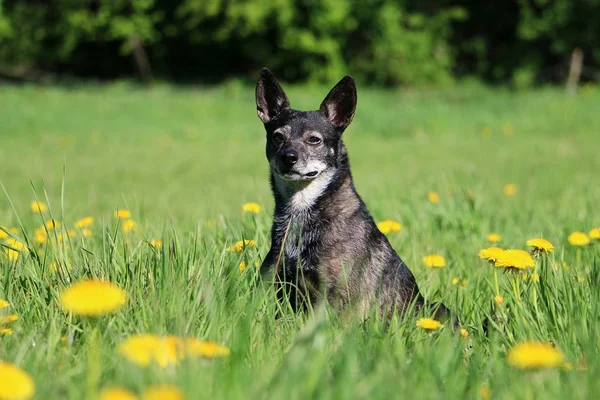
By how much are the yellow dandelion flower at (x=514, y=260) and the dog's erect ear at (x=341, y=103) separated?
1327 millimetres

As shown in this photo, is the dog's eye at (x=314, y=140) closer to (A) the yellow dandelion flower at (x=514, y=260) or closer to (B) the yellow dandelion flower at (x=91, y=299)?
(A) the yellow dandelion flower at (x=514, y=260)

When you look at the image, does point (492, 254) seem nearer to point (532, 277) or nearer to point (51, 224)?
point (532, 277)

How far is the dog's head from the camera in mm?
3762

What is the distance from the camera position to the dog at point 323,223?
3281mm

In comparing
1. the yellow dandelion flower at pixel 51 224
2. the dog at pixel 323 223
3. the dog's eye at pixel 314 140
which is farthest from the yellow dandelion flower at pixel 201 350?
the dog's eye at pixel 314 140

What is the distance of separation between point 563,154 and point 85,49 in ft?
79.8

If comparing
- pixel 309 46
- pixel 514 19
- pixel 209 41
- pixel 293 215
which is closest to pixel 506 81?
pixel 514 19

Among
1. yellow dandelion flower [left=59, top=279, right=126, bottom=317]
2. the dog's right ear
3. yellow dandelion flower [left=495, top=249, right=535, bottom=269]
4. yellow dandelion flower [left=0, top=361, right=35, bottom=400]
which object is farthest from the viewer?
the dog's right ear

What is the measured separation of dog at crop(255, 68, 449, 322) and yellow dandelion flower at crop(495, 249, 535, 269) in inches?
15.7

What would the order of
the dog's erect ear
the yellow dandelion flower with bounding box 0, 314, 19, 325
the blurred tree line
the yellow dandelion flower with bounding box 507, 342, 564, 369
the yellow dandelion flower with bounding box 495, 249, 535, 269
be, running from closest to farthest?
the yellow dandelion flower with bounding box 507, 342, 564, 369
the yellow dandelion flower with bounding box 0, 314, 19, 325
the yellow dandelion flower with bounding box 495, 249, 535, 269
the dog's erect ear
the blurred tree line

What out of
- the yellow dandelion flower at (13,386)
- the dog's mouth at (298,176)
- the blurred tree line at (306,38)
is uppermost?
the yellow dandelion flower at (13,386)

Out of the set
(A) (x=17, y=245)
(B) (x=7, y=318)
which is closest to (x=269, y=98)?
(A) (x=17, y=245)

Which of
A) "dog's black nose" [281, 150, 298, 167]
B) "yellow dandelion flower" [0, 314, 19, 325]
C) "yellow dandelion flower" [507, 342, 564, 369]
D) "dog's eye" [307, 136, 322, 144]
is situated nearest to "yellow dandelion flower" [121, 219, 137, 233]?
"dog's black nose" [281, 150, 298, 167]

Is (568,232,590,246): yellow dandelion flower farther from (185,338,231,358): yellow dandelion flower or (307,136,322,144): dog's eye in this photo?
(185,338,231,358): yellow dandelion flower
